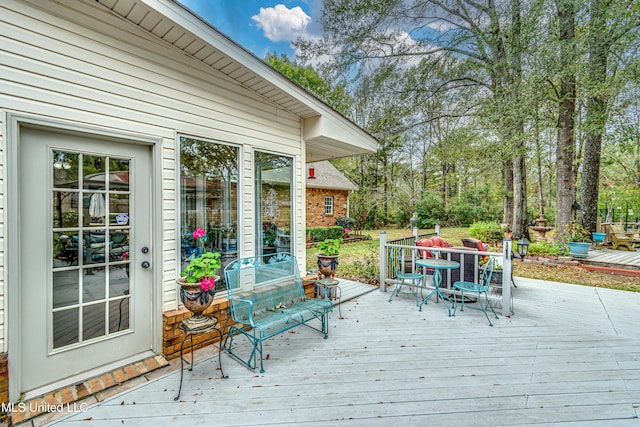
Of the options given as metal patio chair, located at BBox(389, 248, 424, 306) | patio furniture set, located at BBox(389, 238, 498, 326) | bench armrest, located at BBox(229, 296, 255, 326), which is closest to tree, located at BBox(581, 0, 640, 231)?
patio furniture set, located at BBox(389, 238, 498, 326)

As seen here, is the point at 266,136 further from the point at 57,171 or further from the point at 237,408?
the point at 237,408

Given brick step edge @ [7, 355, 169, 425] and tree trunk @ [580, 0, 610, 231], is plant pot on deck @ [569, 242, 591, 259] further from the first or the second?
brick step edge @ [7, 355, 169, 425]

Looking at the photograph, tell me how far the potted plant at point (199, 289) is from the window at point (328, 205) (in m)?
11.7

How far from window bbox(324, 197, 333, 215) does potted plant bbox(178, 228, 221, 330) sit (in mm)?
11670

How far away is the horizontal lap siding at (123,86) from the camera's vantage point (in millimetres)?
2180

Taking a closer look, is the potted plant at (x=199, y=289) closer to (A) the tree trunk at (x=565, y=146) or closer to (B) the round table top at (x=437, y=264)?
(B) the round table top at (x=437, y=264)

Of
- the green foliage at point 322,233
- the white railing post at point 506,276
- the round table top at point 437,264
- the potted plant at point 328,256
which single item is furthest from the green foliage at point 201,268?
the green foliage at point 322,233

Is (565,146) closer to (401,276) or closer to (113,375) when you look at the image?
(401,276)

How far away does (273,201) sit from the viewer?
4.09 m

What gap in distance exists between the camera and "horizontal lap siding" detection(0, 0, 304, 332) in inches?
85.8

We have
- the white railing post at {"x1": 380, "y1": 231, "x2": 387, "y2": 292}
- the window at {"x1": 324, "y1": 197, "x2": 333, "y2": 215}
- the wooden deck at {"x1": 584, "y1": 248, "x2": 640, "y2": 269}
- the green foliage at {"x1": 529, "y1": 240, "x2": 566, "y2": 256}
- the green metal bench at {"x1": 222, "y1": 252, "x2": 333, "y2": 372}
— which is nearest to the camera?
the green metal bench at {"x1": 222, "y1": 252, "x2": 333, "y2": 372}

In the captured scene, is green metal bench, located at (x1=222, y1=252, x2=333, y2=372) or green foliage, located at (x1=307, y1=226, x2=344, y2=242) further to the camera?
green foliage, located at (x1=307, y1=226, x2=344, y2=242)

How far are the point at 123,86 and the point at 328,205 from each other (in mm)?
12111

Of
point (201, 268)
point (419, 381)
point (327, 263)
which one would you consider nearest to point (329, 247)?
point (327, 263)
